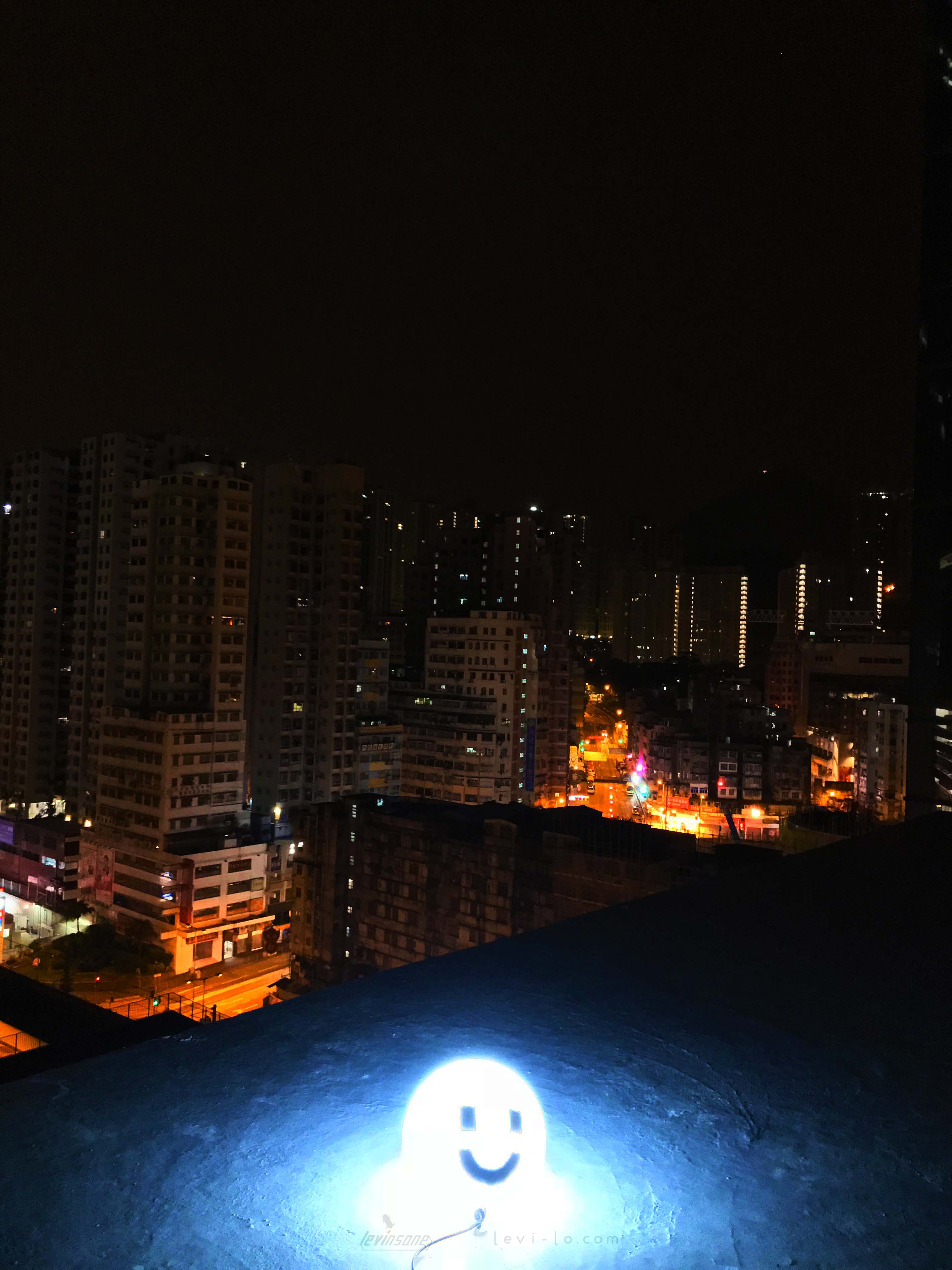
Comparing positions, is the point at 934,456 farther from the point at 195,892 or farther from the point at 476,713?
the point at 476,713

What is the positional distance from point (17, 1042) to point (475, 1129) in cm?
589

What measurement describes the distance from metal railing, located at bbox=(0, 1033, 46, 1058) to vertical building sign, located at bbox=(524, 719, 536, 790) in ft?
47.1

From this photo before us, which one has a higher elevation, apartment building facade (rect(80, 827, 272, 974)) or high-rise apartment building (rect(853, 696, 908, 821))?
high-rise apartment building (rect(853, 696, 908, 821))

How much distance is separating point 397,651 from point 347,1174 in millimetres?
23884

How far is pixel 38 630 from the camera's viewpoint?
17.7 metres

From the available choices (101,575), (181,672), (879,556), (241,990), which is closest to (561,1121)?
(241,990)

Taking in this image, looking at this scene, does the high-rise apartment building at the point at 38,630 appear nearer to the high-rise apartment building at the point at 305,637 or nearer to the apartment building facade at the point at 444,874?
the high-rise apartment building at the point at 305,637

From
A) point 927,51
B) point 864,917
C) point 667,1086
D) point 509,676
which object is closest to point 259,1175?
point 667,1086

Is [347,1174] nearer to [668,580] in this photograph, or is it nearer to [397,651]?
[397,651]

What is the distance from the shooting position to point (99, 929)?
39.7 ft

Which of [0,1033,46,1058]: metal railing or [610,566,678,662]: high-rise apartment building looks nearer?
[0,1033,46,1058]: metal railing

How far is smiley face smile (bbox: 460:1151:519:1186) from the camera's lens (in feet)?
1.75

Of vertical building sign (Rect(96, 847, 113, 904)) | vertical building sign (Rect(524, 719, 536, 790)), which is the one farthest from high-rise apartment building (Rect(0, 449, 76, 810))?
vertical building sign (Rect(524, 719, 536, 790))

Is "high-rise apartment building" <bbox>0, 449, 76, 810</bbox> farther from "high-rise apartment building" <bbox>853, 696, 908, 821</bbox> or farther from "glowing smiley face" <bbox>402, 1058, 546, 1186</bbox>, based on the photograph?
"glowing smiley face" <bbox>402, 1058, 546, 1186</bbox>
